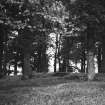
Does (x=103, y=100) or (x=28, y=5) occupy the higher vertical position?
(x=28, y=5)

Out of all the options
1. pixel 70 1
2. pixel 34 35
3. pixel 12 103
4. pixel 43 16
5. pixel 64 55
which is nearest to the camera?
pixel 12 103

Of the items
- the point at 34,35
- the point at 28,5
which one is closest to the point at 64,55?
the point at 34,35

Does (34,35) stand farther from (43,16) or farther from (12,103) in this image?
(12,103)

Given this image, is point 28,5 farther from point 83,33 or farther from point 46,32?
point 83,33

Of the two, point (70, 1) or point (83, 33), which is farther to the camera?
point (83, 33)

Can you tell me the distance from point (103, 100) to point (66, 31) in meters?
17.5

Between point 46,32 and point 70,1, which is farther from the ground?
point 70,1

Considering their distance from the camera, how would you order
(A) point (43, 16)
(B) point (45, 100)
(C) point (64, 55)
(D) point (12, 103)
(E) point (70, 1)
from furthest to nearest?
(C) point (64, 55), (A) point (43, 16), (E) point (70, 1), (B) point (45, 100), (D) point (12, 103)

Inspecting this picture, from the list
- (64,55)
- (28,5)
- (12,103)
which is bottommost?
(12,103)

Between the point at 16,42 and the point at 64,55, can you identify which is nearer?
the point at 16,42

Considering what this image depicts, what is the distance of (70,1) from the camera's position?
3020cm

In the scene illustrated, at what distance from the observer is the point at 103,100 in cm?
1533

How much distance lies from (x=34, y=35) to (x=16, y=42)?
2250 millimetres

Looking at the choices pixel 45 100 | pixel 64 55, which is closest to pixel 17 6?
pixel 45 100
